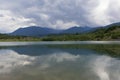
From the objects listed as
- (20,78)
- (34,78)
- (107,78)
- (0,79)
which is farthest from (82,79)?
(0,79)

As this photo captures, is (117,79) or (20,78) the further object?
(20,78)

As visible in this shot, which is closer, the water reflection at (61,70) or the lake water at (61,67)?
the water reflection at (61,70)

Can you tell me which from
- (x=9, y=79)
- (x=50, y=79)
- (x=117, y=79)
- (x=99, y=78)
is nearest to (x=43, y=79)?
(x=50, y=79)

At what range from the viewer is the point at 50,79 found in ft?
82.7

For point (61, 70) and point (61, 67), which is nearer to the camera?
point (61, 70)

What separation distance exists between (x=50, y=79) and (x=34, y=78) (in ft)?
6.91

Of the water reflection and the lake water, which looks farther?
the lake water

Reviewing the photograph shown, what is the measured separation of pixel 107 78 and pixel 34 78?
8604 millimetres

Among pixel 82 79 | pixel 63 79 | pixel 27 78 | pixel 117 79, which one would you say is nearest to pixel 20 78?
pixel 27 78

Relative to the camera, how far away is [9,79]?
2594cm

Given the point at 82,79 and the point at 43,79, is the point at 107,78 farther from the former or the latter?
the point at 43,79

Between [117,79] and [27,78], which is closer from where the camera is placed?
[117,79]

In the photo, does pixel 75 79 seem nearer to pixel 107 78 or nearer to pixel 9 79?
pixel 107 78

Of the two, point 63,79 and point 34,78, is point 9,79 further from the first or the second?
point 63,79
